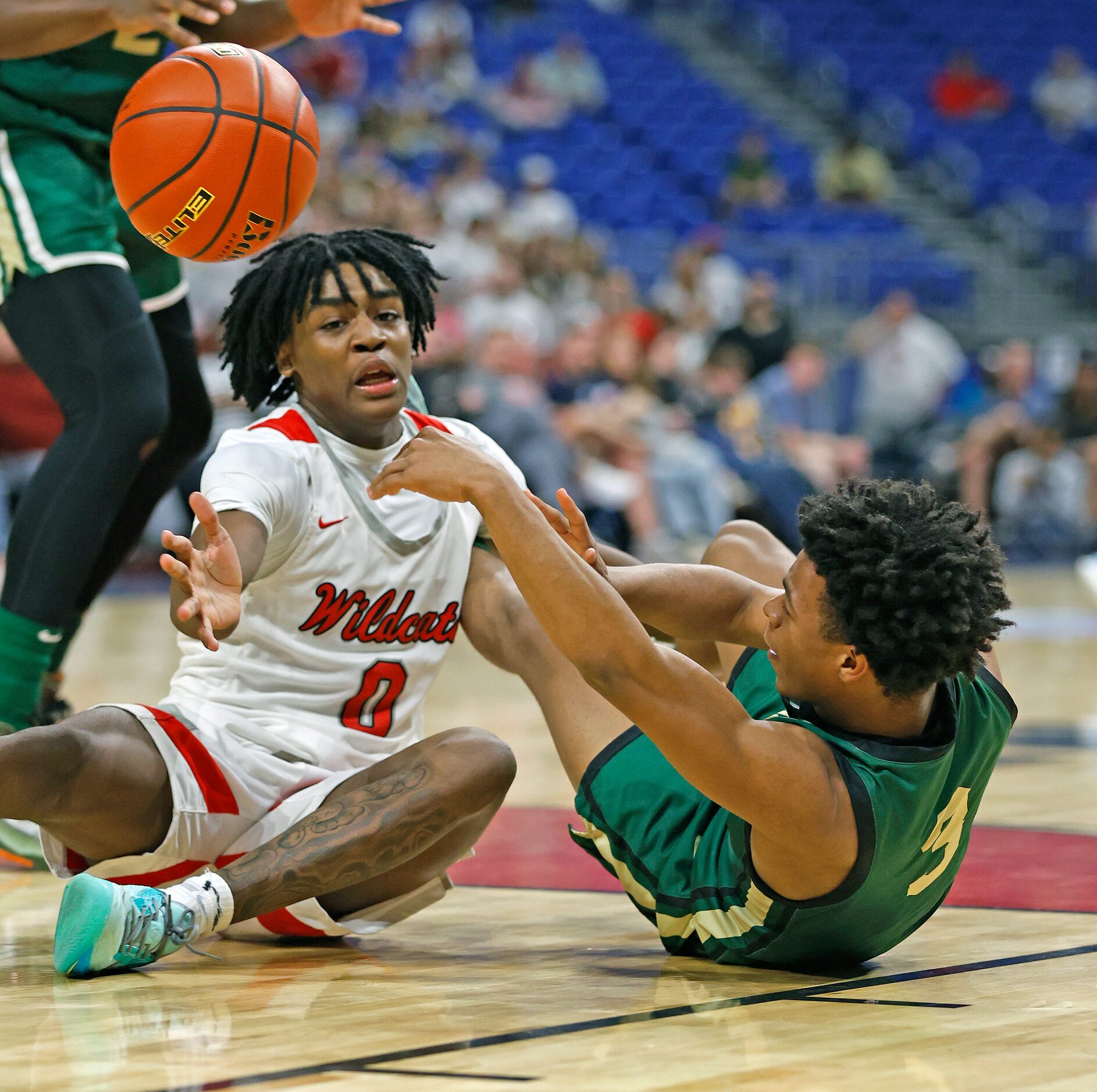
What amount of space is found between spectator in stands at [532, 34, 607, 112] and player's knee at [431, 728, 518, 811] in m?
14.8

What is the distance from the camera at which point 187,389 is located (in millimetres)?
4484

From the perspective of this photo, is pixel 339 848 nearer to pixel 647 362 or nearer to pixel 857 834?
pixel 857 834

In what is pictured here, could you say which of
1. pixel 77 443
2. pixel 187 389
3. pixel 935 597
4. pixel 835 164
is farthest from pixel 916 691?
pixel 835 164

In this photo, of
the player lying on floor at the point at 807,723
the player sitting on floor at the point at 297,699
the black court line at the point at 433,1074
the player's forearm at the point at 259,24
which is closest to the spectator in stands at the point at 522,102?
the player's forearm at the point at 259,24

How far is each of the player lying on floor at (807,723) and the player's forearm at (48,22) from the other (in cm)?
161

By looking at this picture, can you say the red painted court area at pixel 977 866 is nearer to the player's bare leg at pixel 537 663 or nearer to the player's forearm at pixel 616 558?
the player's bare leg at pixel 537 663

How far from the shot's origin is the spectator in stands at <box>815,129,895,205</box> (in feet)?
58.7

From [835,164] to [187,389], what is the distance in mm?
14433

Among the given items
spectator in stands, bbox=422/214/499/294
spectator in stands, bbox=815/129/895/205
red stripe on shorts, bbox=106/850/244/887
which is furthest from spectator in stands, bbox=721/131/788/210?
red stripe on shorts, bbox=106/850/244/887

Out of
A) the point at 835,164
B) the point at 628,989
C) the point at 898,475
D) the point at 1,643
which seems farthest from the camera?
the point at 835,164

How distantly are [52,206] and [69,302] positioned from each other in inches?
9.0

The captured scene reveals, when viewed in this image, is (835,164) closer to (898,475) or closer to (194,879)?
(898,475)

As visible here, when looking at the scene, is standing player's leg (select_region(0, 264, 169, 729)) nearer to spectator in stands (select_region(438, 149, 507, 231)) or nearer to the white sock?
the white sock

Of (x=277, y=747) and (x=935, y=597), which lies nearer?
(x=935, y=597)
